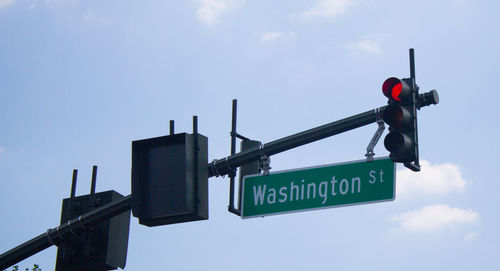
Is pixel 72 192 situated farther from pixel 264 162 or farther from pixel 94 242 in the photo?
pixel 264 162

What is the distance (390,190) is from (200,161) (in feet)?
8.09

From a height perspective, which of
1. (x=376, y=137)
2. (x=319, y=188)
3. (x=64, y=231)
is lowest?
(x=64, y=231)

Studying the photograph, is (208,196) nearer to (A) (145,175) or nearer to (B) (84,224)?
(A) (145,175)

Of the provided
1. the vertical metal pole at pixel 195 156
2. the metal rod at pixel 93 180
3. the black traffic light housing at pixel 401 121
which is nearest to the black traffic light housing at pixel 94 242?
the metal rod at pixel 93 180

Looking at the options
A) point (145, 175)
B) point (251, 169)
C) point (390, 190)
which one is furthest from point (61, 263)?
point (390, 190)

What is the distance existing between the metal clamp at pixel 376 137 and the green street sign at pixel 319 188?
0.30 feet

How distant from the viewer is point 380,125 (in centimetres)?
959

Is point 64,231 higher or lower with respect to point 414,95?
lower

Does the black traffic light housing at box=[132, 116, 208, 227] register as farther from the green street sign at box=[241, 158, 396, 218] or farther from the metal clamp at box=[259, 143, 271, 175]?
the metal clamp at box=[259, 143, 271, 175]

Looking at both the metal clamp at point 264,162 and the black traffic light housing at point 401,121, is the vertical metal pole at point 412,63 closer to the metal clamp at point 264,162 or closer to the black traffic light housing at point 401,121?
the black traffic light housing at point 401,121

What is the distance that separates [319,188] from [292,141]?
644 mm

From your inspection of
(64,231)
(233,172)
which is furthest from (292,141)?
(64,231)

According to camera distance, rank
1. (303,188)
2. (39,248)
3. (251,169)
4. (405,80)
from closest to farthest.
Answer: (405,80)
(303,188)
(251,169)
(39,248)

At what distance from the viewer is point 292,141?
10086mm
